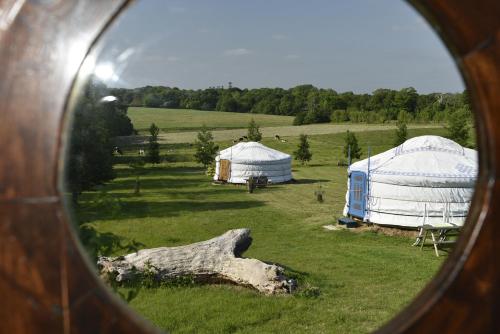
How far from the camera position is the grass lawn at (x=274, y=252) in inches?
181

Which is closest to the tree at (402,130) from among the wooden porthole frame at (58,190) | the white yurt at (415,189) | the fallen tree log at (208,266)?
the white yurt at (415,189)

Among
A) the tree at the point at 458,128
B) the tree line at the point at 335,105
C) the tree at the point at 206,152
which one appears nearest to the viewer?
the tree at the point at 206,152

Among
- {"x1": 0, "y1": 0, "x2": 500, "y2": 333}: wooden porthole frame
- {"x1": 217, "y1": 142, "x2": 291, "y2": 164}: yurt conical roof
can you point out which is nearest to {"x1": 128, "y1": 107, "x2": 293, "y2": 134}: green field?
{"x1": 217, "y1": 142, "x2": 291, "y2": 164}: yurt conical roof

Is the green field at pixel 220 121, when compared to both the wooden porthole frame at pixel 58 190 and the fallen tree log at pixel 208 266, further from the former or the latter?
the wooden porthole frame at pixel 58 190

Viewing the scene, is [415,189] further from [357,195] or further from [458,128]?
[458,128]

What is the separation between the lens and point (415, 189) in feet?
31.2

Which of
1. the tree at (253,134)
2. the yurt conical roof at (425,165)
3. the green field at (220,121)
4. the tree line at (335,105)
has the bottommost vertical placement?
the yurt conical roof at (425,165)

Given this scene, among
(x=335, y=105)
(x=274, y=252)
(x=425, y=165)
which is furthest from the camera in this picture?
(x=335, y=105)

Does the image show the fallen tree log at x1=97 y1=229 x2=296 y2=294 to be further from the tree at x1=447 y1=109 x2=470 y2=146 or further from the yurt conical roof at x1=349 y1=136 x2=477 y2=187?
the tree at x1=447 y1=109 x2=470 y2=146

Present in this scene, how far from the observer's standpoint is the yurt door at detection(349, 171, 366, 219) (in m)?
9.86

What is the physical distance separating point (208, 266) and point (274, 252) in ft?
6.80

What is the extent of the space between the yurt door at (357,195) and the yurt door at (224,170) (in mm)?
6442

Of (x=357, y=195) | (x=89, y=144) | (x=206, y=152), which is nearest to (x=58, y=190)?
(x=89, y=144)

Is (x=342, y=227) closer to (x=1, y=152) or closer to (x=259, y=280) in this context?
(x=259, y=280)
